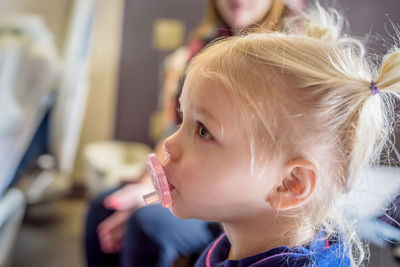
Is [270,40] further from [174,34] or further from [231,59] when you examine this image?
[174,34]

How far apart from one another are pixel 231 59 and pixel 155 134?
1.67 metres

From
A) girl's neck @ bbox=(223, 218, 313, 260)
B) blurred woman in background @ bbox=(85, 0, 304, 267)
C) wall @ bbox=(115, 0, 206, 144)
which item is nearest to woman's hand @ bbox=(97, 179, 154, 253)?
blurred woman in background @ bbox=(85, 0, 304, 267)

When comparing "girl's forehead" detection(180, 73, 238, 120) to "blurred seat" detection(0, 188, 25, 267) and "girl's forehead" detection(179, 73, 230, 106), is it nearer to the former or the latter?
"girl's forehead" detection(179, 73, 230, 106)

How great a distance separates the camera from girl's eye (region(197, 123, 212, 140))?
1.48 ft

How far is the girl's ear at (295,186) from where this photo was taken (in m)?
0.44

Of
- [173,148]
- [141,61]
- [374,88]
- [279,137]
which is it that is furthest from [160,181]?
[141,61]

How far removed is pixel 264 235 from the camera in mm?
495

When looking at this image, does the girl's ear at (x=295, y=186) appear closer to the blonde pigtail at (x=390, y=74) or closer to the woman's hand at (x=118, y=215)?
the blonde pigtail at (x=390, y=74)

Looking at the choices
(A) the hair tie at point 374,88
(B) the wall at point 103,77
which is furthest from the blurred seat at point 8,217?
(B) the wall at point 103,77

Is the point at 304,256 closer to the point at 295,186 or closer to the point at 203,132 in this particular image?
the point at 295,186

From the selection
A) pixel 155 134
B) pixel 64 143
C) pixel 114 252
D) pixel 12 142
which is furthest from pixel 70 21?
pixel 155 134

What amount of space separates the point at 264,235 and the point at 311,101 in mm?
181

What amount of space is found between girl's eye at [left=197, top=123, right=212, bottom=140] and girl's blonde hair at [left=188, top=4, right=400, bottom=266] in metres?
0.05

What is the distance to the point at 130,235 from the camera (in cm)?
80
